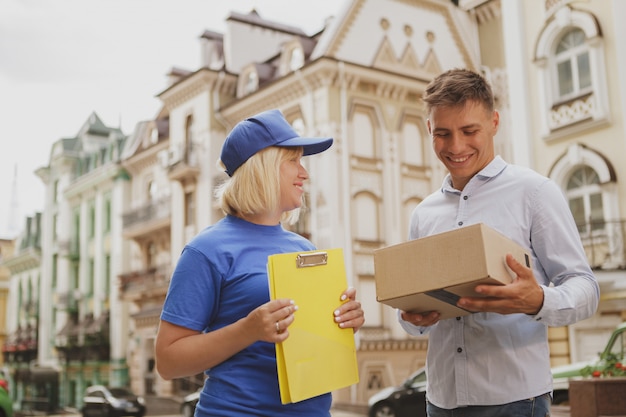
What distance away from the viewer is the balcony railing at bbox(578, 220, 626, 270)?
571 inches

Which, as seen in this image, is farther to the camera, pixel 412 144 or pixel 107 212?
pixel 107 212

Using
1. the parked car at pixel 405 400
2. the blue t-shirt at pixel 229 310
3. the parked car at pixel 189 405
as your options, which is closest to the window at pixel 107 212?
the parked car at pixel 189 405

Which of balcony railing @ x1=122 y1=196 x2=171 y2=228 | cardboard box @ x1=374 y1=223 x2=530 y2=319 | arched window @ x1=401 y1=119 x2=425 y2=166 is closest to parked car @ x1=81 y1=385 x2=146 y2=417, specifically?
balcony railing @ x1=122 y1=196 x2=171 y2=228

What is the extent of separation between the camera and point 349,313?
2660 millimetres

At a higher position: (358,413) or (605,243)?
(605,243)

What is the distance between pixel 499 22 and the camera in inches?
1041

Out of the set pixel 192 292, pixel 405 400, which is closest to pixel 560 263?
pixel 192 292

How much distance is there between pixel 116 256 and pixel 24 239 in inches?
652

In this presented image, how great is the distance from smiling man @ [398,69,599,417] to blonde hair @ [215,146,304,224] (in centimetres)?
63

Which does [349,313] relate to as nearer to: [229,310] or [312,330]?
[312,330]

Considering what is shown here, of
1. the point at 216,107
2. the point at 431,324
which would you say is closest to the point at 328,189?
the point at 216,107

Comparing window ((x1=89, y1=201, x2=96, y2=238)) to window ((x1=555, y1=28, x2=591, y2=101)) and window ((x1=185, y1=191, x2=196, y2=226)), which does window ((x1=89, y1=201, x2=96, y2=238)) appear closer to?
window ((x1=185, y1=191, x2=196, y2=226))

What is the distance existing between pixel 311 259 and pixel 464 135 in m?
0.76

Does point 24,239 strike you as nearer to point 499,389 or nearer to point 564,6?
point 564,6
